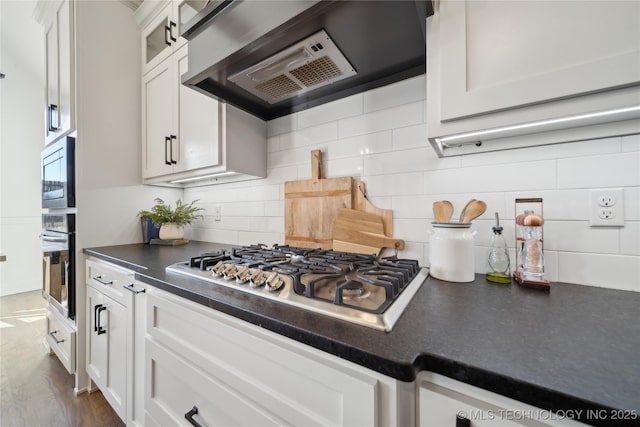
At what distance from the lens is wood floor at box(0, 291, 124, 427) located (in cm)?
134

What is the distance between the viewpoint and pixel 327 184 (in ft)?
4.14

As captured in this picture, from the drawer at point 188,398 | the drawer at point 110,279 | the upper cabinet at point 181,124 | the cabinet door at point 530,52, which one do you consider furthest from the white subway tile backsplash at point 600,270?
the drawer at point 110,279

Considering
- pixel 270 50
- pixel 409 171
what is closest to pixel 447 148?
pixel 409 171

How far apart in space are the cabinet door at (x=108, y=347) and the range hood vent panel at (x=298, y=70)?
1.20m

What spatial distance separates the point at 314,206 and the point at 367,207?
283 mm

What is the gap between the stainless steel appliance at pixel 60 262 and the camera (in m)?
1.55

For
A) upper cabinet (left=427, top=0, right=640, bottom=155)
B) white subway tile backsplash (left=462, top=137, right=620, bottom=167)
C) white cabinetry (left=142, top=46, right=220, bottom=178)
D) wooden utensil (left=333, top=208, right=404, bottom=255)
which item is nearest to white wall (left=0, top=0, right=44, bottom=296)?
white cabinetry (left=142, top=46, right=220, bottom=178)

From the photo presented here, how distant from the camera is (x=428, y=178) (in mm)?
1036

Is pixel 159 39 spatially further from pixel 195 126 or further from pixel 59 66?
pixel 195 126

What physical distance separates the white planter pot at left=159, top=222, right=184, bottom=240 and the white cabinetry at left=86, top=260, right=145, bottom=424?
15.4 inches

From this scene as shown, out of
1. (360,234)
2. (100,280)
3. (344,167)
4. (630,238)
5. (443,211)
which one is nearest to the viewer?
(630,238)

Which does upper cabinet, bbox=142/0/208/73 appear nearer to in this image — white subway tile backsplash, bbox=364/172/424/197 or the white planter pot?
the white planter pot

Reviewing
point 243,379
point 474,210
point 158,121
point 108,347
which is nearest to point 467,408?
point 243,379

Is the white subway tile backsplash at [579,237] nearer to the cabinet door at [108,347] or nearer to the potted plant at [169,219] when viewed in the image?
the cabinet door at [108,347]
